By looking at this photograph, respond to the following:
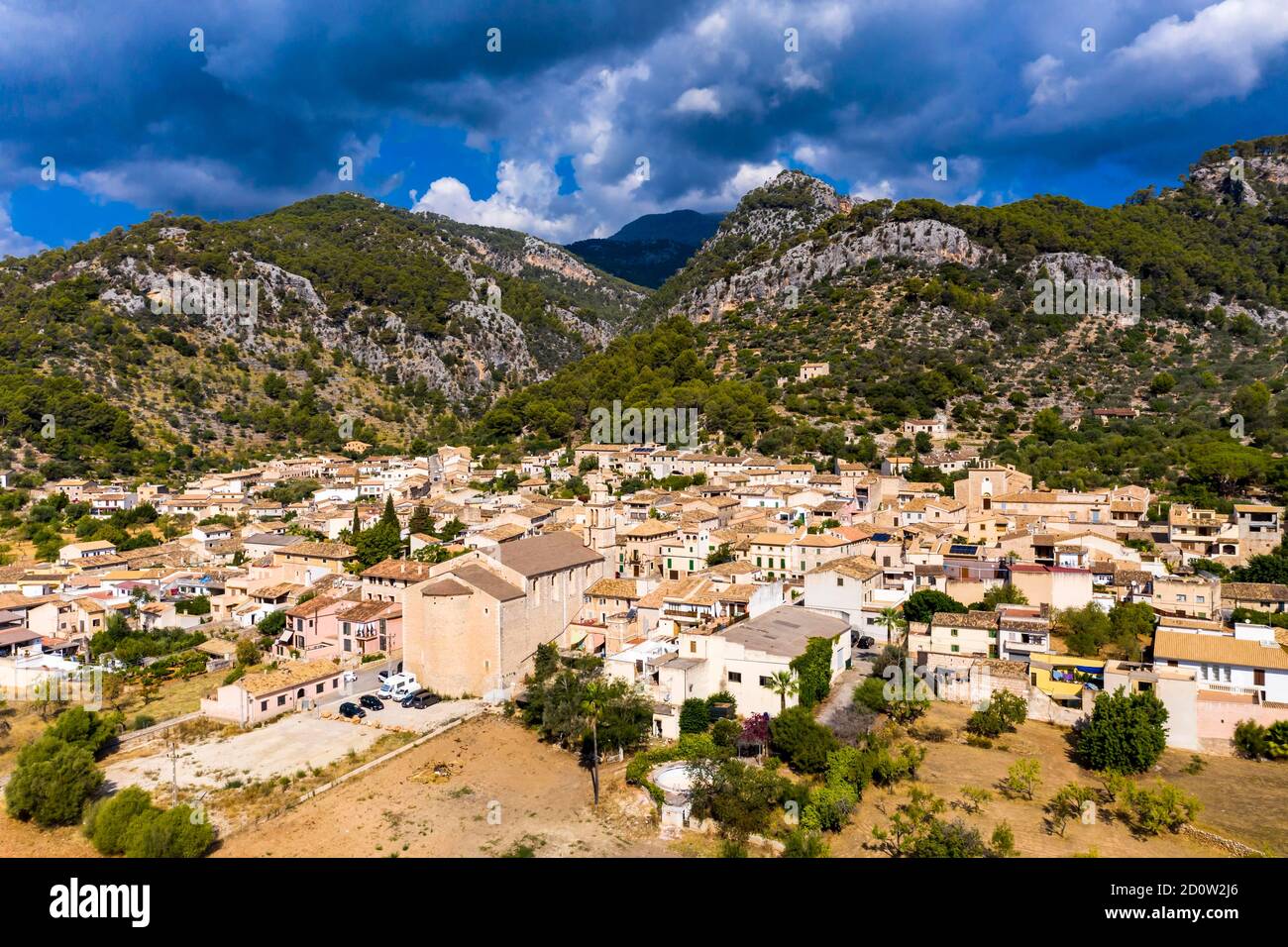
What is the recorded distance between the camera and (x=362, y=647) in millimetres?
32000

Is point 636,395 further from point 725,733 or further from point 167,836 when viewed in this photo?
point 167,836

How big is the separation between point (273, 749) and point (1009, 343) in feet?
261

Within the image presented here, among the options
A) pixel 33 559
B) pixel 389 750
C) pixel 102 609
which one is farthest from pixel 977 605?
pixel 33 559

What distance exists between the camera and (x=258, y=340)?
325 ft

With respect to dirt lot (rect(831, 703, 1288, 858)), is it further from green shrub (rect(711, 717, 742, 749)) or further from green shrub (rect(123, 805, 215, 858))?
green shrub (rect(123, 805, 215, 858))

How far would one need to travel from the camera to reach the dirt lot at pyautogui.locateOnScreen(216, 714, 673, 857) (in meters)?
17.7

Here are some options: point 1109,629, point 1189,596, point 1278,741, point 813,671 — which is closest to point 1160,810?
point 1278,741

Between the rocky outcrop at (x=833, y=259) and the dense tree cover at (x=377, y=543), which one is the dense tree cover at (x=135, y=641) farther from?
the rocky outcrop at (x=833, y=259)

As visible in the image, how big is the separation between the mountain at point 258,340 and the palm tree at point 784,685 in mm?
66491

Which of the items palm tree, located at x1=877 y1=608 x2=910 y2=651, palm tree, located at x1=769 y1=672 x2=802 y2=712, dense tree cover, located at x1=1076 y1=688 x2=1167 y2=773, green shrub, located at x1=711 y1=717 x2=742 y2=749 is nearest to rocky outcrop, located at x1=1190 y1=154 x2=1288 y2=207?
palm tree, located at x1=877 y1=608 x2=910 y2=651

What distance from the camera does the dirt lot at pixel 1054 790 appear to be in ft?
56.7

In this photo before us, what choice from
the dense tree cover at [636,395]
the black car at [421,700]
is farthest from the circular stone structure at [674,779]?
the dense tree cover at [636,395]

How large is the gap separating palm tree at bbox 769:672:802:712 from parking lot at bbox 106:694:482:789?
10391 millimetres
